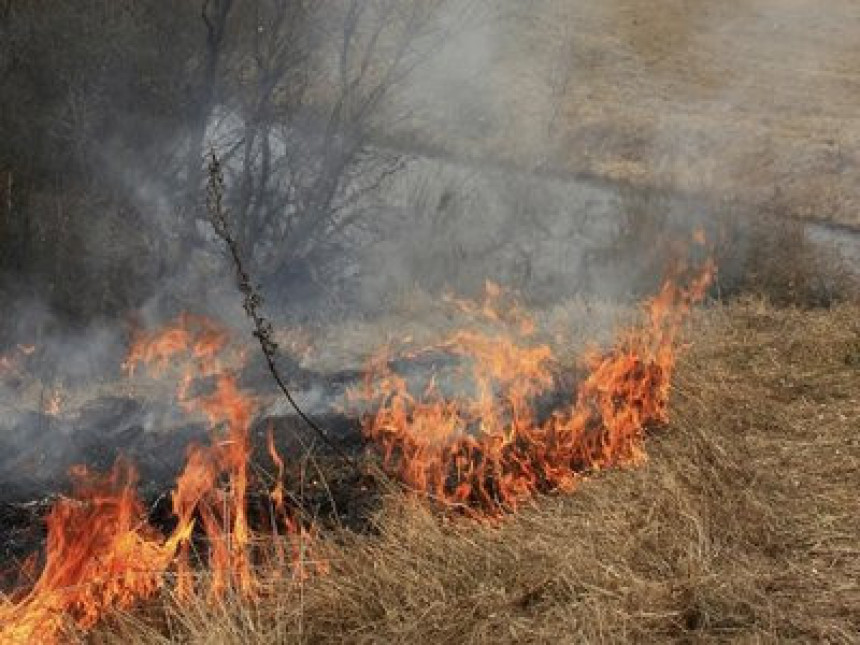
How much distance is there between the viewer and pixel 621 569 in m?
3.74

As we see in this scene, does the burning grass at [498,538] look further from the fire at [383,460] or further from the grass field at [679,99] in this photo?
the grass field at [679,99]

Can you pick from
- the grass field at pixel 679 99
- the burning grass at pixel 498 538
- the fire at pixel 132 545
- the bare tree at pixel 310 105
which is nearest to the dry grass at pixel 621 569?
the burning grass at pixel 498 538

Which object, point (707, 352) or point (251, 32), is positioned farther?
point (251, 32)

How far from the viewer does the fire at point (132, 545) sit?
11.6ft

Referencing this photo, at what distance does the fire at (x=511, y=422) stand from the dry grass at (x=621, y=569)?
0.24 meters

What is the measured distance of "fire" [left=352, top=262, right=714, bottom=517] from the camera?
469 centimetres

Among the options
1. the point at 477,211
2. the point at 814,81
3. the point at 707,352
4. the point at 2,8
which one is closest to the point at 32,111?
the point at 2,8

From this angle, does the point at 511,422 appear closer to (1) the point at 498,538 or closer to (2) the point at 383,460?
(2) the point at 383,460

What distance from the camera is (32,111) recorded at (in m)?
9.23

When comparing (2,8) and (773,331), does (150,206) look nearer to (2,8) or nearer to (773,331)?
(2,8)

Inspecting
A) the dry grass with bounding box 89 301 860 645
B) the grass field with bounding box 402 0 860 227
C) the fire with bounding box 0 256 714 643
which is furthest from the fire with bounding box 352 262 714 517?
the grass field with bounding box 402 0 860 227

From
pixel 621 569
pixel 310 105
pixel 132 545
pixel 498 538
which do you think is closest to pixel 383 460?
pixel 498 538

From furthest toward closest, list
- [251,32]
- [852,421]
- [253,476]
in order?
1. [251,32]
2. [852,421]
3. [253,476]

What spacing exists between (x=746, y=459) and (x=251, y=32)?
619cm
